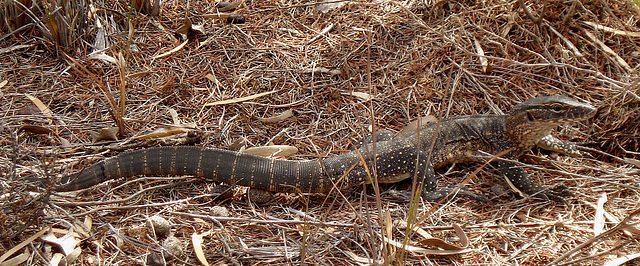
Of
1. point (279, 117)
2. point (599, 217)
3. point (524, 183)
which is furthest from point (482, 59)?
point (279, 117)

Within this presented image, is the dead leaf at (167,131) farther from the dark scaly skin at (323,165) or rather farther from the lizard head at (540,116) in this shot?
the lizard head at (540,116)

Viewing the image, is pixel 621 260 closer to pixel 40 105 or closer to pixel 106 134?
pixel 106 134

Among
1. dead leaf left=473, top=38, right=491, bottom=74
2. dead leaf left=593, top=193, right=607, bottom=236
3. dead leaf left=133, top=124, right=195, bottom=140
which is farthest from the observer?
dead leaf left=473, top=38, right=491, bottom=74

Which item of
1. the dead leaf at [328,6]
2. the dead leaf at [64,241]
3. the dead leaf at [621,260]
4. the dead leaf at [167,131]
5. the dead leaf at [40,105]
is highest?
the dead leaf at [328,6]

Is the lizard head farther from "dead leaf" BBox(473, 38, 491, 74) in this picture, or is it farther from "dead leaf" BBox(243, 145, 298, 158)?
"dead leaf" BBox(243, 145, 298, 158)

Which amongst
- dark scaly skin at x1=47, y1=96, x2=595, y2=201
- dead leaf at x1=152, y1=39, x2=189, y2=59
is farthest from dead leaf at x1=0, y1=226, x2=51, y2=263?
dead leaf at x1=152, y1=39, x2=189, y2=59

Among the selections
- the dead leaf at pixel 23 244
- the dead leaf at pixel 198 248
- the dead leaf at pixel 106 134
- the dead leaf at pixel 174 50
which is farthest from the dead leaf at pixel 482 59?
the dead leaf at pixel 23 244
